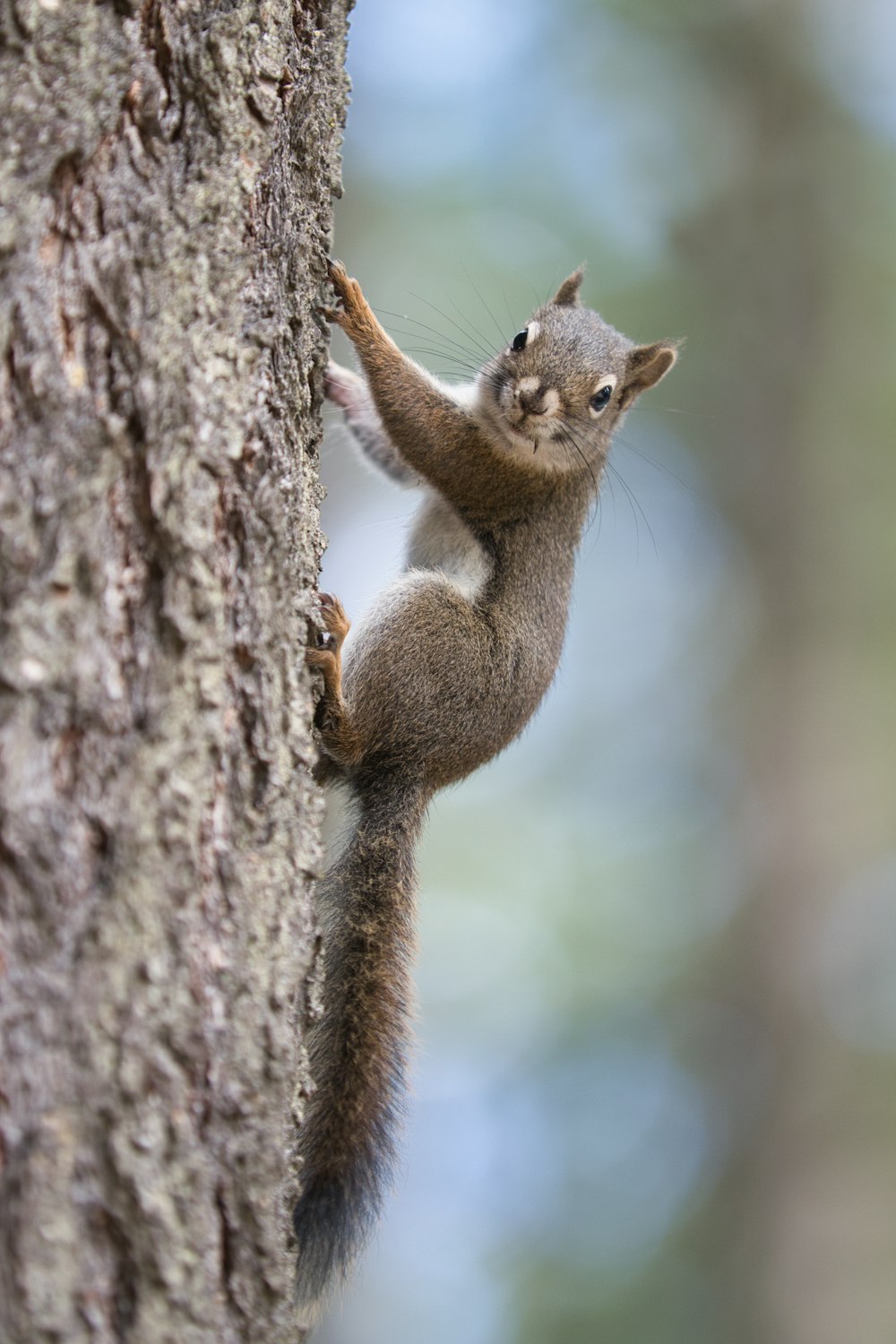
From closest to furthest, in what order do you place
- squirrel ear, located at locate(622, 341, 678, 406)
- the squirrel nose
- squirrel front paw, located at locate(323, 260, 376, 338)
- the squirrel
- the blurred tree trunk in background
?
the squirrel, squirrel front paw, located at locate(323, 260, 376, 338), the squirrel nose, squirrel ear, located at locate(622, 341, 678, 406), the blurred tree trunk in background

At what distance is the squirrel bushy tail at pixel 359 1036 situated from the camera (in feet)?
6.45

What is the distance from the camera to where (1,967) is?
3.91 feet

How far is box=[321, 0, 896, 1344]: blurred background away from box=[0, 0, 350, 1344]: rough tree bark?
399 cm

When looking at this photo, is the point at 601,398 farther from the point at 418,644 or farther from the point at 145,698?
the point at 145,698

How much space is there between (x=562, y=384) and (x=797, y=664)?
355 cm

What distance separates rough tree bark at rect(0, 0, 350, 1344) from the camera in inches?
48.1

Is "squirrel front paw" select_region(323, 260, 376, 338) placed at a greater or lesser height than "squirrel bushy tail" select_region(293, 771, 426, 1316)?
greater

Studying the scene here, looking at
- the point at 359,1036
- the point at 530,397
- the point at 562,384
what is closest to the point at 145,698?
the point at 359,1036

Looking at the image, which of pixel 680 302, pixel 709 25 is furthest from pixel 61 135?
pixel 709 25

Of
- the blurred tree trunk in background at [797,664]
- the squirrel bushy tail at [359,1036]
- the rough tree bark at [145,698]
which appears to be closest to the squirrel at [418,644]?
the squirrel bushy tail at [359,1036]

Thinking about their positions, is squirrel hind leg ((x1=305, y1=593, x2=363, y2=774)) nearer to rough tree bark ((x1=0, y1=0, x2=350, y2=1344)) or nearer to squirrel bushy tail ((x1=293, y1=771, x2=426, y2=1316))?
squirrel bushy tail ((x1=293, y1=771, x2=426, y2=1316))

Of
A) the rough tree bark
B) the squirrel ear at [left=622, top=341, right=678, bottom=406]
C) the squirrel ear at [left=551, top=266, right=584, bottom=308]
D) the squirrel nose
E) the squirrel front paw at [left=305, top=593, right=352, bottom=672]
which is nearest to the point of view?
the rough tree bark

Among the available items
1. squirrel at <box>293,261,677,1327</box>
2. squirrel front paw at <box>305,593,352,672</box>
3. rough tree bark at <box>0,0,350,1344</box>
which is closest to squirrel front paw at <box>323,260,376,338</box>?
squirrel at <box>293,261,677,1327</box>

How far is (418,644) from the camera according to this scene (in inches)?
102
